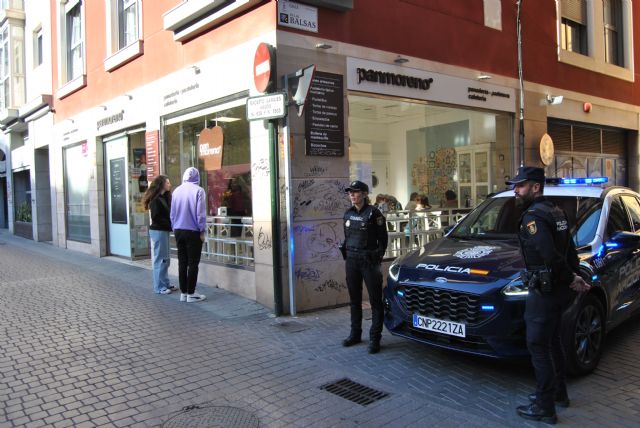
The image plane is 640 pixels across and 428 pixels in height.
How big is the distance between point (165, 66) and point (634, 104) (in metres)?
13.0

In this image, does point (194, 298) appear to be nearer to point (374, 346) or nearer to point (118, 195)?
point (374, 346)

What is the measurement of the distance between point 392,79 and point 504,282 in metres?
4.87

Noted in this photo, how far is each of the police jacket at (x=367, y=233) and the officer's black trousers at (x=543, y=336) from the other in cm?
184

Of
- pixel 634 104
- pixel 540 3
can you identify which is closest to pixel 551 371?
pixel 540 3

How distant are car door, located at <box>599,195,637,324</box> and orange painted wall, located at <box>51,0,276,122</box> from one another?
4.74 meters

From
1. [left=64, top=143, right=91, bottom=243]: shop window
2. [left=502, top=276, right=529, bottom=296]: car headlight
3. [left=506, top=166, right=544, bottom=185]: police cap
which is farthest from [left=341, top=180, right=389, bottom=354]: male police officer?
[left=64, top=143, right=91, bottom=243]: shop window

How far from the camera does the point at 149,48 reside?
389 inches

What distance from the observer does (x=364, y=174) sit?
9.27 metres

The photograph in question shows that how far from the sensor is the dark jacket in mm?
8031

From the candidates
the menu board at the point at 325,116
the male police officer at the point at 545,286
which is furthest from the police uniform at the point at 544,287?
the menu board at the point at 325,116

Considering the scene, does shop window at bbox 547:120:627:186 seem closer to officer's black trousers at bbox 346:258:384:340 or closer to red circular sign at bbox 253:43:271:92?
red circular sign at bbox 253:43:271:92

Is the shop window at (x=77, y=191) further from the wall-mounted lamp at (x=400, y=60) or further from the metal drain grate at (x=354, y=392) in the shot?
the metal drain grate at (x=354, y=392)

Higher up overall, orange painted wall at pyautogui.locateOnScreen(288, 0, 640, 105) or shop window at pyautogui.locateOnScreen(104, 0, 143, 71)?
shop window at pyautogui.locateOnScreen(104, 0, 143, 71)

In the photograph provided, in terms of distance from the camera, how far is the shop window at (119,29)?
10.9m
